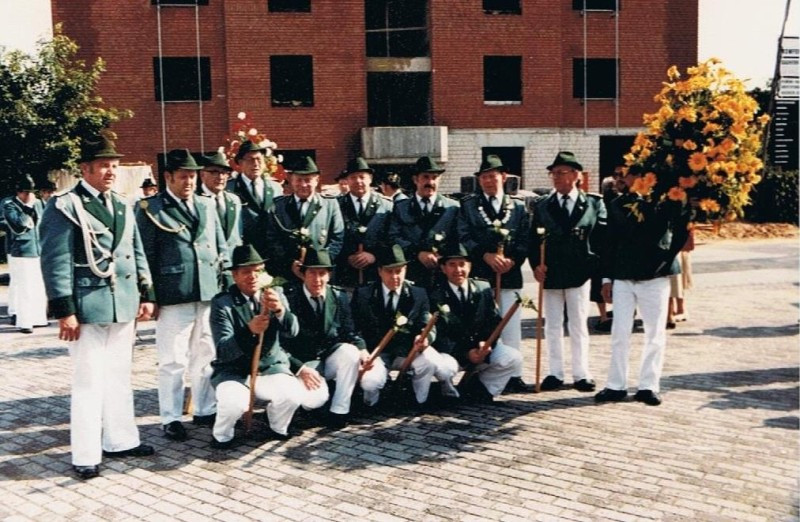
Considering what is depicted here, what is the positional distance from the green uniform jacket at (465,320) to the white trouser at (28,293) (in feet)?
23.7

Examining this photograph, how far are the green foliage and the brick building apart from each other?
5.32 m

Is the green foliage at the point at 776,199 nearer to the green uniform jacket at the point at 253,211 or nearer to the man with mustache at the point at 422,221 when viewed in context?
the man with mustache at the point at 422,221

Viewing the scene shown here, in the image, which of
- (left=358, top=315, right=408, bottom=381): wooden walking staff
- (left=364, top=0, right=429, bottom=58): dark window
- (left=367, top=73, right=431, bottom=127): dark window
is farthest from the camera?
(left=364, top=0, right=429, bottom=58): dark window

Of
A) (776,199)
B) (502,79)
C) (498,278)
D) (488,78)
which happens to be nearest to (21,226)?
→ (498,278)

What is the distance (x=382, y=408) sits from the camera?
7.54 metres

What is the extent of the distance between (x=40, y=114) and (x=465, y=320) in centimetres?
1875

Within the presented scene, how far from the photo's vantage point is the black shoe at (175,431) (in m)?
6.81

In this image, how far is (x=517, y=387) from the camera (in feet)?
26.6

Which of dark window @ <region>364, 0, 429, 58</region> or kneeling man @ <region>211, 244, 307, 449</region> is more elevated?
dark window @ <region>364, 0, 429, 58</region>

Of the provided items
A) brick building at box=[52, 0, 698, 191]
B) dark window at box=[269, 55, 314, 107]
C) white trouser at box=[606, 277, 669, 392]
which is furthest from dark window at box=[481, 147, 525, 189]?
white trouser at box=[606, 277, 669, 392]

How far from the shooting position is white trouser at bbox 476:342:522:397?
24.8 ft

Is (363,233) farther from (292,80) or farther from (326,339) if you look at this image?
(292,80)

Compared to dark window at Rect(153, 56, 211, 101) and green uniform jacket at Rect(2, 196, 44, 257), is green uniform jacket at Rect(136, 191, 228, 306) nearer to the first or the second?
green uniform jacket at Rect(2, 196, 44, 257)

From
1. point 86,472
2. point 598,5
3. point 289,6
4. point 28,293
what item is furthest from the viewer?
point 598,5
